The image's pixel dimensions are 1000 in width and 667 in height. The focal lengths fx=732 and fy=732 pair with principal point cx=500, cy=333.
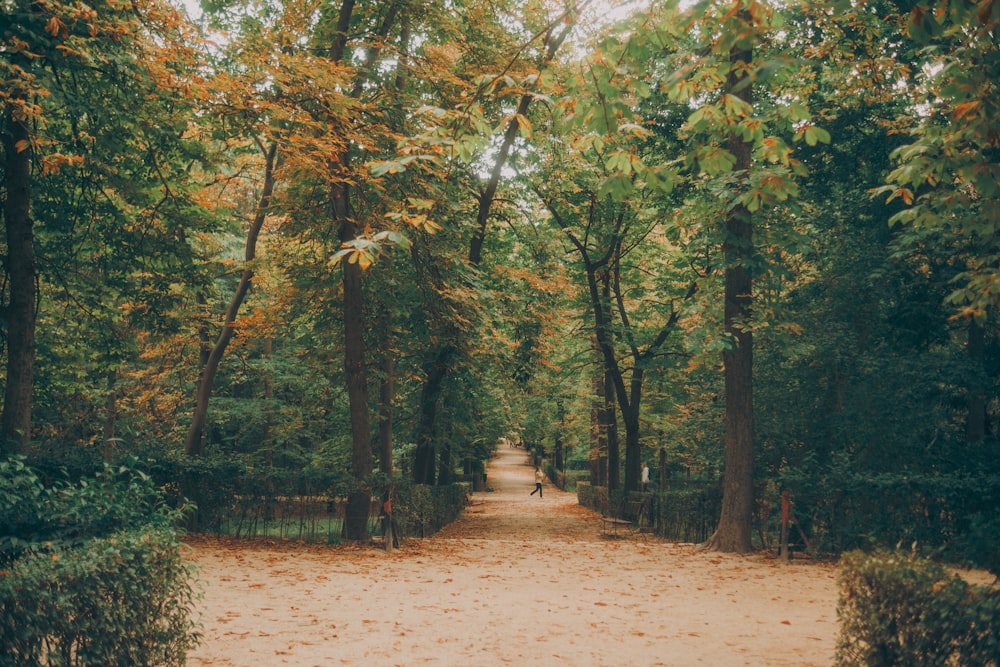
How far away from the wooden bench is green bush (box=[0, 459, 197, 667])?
1471 centimetres

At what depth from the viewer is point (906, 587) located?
171 inches

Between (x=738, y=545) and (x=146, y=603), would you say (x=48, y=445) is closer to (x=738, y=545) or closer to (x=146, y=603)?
(x=146, y=603)

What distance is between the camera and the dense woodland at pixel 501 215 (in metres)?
8.23

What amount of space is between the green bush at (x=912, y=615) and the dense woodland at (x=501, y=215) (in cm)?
259

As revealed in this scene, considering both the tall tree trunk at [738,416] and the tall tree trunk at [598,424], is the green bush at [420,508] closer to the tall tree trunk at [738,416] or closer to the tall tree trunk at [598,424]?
the tall tree trunk at [738,416]

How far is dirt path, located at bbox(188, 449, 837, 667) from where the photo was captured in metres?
6.39

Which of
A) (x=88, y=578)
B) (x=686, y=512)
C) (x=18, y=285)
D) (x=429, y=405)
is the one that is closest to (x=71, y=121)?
(x=18, y=285)

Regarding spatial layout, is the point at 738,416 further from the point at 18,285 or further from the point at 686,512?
the point at 18,285

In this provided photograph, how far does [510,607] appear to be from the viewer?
8.32 m

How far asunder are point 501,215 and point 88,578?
58.5 ft

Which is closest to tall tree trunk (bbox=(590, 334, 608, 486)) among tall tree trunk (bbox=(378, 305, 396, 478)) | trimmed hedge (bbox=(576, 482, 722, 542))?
trimmed hedge (bbox=(576, 482, 722, 542))

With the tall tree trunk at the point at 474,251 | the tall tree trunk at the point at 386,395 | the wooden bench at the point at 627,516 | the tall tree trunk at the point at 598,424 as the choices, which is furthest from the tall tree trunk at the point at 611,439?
the tall tree trunk at the point at 386,395

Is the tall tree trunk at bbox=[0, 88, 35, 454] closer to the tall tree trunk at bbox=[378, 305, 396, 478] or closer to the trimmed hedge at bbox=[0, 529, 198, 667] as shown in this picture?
the tall tree trunk at bbox=[378, 305, 396, 478]

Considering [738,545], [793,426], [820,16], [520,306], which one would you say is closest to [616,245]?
[520,306]
